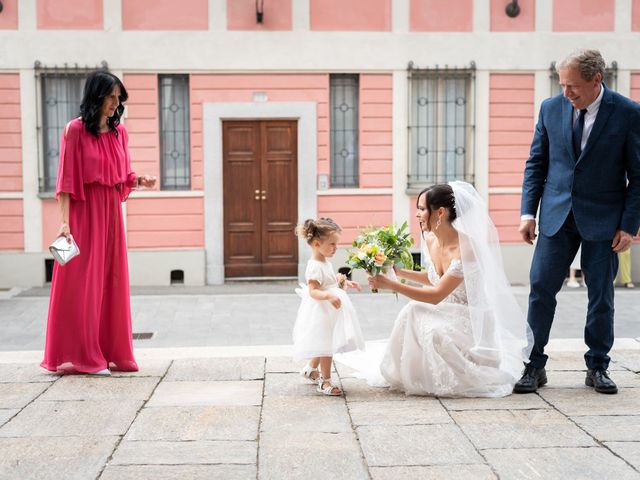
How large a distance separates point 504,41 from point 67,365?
8885 millimetres

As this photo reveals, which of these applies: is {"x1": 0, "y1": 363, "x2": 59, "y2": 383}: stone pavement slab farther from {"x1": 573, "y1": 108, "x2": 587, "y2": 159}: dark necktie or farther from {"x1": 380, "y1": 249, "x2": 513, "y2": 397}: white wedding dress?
{"x1": 573, "y1": 108, "x2": 587, "y2": 159}: dark necktie

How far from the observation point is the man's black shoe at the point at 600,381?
518cm

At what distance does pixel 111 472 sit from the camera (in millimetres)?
3812

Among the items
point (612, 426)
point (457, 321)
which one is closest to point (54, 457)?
point (457, 321)

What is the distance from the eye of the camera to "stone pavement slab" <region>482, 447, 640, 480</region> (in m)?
3.75

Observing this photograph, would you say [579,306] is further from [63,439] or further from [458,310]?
[63,439]

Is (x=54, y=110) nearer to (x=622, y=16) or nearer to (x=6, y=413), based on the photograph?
(x=622, y=16)

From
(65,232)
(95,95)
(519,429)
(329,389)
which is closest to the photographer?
(519,429)

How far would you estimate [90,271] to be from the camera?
18.9 feet

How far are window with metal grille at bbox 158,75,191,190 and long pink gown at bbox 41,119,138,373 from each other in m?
6.78

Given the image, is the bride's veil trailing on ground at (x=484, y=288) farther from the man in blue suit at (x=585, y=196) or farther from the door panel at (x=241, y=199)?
the door panel at (x=241, y=199)

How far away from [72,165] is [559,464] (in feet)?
11.5

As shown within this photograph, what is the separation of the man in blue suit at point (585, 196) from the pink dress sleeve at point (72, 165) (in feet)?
9.30

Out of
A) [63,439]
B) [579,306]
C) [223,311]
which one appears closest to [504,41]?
[579,306]
